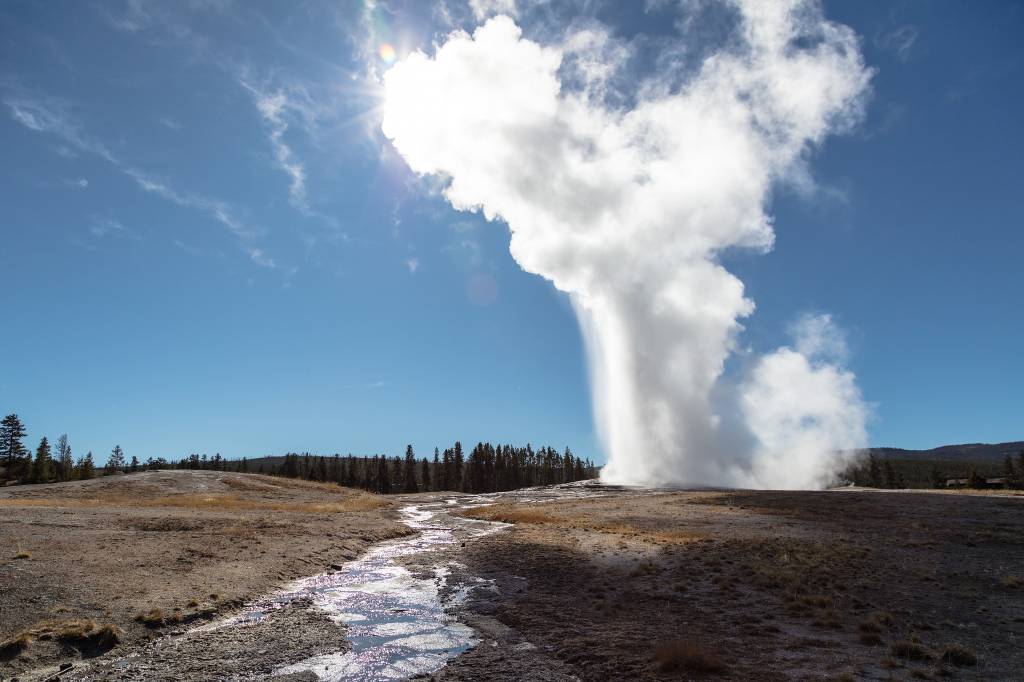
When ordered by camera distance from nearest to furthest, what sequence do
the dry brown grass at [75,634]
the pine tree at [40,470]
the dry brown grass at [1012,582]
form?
the dry brown grass at [75,634] < the dry brown grass at [1012,582] < the pine tree at [40,470]

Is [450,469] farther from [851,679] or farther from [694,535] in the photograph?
[851,679]

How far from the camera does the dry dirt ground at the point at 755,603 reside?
43.9ft

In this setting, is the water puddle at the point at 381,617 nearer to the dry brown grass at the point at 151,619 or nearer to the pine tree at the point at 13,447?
the dry brown grass at the point at 151,619

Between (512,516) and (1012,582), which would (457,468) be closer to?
(512,516)

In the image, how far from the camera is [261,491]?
257 feet

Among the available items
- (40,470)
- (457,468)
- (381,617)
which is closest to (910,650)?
(381,617)

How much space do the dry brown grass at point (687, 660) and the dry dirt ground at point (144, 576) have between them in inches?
358

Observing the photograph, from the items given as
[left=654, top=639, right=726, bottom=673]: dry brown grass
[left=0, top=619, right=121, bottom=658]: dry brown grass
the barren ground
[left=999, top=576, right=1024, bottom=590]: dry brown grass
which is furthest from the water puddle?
[left=999, top=576, right=1024, bottom=590]: dry brown grass

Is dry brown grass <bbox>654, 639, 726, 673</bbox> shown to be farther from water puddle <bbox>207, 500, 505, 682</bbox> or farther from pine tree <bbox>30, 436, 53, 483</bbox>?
pine tree <bbox>30, 436, 53, 483</bbox>

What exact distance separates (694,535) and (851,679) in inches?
1009

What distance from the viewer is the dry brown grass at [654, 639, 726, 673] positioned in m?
12.9

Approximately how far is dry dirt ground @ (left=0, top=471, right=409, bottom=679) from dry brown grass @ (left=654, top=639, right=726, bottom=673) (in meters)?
9.09

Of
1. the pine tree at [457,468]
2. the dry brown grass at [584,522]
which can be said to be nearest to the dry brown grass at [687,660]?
the dry brown grass at [584,522]

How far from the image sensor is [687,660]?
42.9 ft
